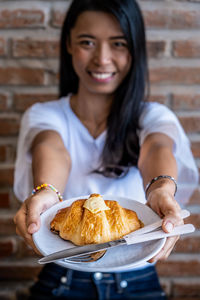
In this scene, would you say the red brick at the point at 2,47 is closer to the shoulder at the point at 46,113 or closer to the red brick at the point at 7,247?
the shoulder at the point at 46,113

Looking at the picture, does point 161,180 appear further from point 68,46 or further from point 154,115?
point 68,46

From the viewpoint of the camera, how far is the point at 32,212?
0.61 meters

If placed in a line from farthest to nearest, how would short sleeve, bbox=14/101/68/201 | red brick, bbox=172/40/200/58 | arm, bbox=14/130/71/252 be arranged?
red brick, bbox=172/40/200/58, short sleeve, bbox=14/101/68/201, arm, bbox=14/130/71/252

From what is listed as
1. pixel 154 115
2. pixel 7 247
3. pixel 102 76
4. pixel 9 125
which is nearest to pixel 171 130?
pixel 154 115

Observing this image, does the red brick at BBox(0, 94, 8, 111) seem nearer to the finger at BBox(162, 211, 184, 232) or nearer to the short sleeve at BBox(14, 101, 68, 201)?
the short sleeve at BBox(14, 101, 68, 201)

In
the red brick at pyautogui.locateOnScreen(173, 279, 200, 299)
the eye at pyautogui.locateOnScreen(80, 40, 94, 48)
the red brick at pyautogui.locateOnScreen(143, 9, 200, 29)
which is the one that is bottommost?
the red brick at pyautogui.locateOnScreen(173, 279, 200, 299)

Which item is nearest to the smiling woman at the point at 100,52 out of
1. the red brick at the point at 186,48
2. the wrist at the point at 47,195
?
the red brick at the point at 186,48

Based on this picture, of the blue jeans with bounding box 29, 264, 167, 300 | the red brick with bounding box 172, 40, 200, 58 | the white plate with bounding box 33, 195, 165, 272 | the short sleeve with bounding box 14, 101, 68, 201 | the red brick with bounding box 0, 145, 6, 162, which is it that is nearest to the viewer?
the white plate with bounding box 33, 195, 165, 272

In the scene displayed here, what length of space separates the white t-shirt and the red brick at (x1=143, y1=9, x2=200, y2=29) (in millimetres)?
287

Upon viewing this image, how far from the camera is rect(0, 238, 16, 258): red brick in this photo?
132 cm

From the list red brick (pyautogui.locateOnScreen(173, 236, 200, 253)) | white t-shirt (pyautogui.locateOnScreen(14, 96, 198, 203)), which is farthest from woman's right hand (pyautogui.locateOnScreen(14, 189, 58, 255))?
red brick (pyautogui.locateOnScreen(173, 236, 200, 253))

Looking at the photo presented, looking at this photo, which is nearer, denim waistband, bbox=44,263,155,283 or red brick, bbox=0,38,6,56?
denim waistband, bbox=44,263,155,283

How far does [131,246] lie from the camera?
562 millimetres

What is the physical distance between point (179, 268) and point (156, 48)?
0.87m
